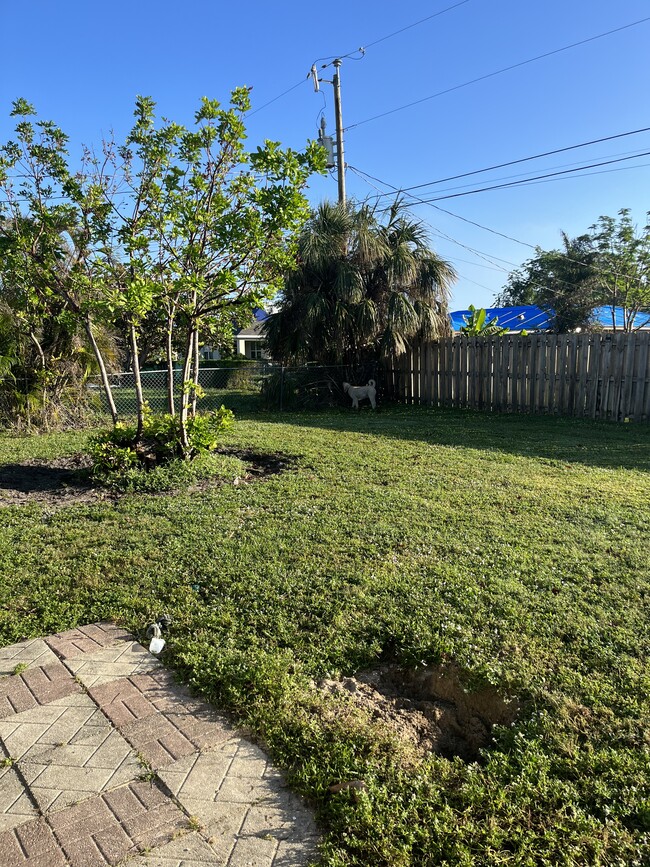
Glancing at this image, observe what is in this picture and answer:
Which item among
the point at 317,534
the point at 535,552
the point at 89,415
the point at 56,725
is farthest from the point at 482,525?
the point at 89,415

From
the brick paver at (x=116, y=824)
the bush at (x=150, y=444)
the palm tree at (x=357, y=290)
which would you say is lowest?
the brick paver at (x=116, y=824)

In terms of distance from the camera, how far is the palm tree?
13141 millimetres

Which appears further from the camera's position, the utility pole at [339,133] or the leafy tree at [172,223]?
the utility pole at [339,133]

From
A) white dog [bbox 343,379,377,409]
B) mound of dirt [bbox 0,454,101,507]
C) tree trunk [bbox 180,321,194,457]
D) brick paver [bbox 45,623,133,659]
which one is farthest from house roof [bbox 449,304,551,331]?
brick paver [bbox 45,623,133,659]

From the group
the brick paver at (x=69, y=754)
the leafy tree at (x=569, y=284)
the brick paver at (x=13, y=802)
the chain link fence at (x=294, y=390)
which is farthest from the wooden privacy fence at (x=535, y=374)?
the leafy tree at (x=569, y=284)

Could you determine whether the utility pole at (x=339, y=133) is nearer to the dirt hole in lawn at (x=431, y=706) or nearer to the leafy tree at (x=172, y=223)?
A: the leafy tree at (x=172, y=223)

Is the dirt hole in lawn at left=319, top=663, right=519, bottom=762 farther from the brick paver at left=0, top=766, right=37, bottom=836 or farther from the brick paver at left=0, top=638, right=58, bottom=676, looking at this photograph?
the brick paver at left=0, top=638, right=58, bottom=676

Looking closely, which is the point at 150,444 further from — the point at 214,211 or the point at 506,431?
the point at 506,431

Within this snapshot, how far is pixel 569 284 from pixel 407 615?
93.6 feet

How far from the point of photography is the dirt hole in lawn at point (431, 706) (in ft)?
8.10

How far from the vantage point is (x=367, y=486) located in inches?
247

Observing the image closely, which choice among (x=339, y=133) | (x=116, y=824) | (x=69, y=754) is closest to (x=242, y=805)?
(x=116, y=824)

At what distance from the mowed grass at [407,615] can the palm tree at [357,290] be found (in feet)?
22.7

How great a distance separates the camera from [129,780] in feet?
7.18
